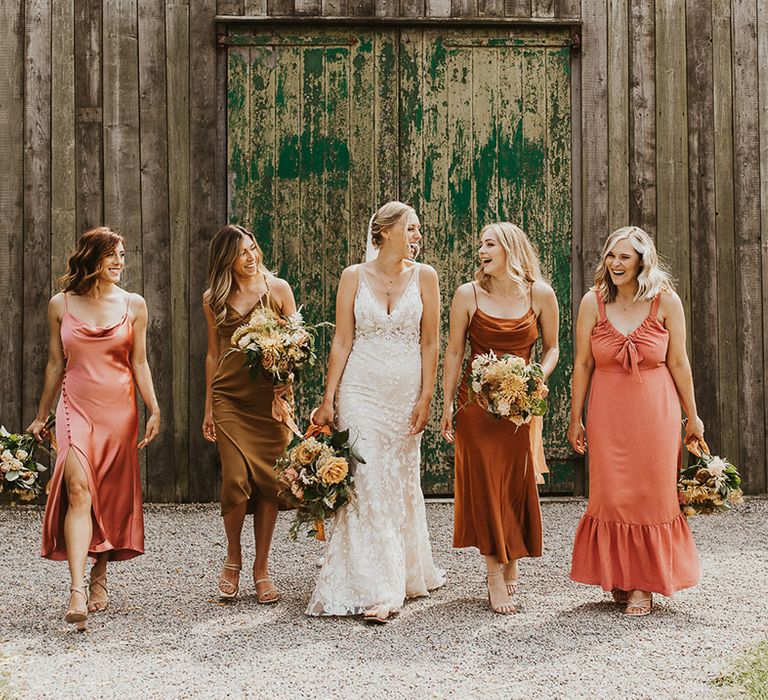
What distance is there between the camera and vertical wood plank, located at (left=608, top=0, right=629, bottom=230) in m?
8.38

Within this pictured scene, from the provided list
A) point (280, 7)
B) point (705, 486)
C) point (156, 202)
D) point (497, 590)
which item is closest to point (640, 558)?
point (705, 486)

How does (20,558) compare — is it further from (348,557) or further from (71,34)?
(71,34)

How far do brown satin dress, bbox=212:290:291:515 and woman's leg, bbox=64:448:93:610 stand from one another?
2.46 feet

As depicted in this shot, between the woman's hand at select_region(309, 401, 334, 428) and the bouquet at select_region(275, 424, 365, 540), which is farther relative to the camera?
the woman's hand at select_region(309, 401, 334, 428)

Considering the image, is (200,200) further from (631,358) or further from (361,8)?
(631,358)

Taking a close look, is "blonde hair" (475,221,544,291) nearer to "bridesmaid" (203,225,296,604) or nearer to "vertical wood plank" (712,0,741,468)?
"bridesmaid" (203,225,296,604)

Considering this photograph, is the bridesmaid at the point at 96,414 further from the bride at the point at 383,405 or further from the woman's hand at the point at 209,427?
the bride at the point at 383,405

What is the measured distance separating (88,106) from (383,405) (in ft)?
14.7

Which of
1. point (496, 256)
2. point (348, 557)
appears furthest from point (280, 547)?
point (496, 256)

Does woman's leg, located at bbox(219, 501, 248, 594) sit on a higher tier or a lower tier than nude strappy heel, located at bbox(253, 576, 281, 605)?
higher

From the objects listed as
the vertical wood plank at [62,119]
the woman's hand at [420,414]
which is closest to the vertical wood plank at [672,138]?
the woman's hand at [420,414]

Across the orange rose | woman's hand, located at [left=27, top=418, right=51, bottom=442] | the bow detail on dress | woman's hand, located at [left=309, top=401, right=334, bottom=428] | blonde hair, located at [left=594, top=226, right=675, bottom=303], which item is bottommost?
the orange rose

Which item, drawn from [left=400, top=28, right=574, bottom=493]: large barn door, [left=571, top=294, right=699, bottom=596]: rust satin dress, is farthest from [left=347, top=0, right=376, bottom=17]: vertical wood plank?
[left=571, top=294, right=699, bottom=596]: rust satin dress

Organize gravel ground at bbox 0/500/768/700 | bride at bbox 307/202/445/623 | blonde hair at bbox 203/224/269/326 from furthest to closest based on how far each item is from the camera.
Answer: blonde hair at bbox 203/224/269/326
bride at bbox 307/202/445/623
gravel ground at bbox 0/500/768/700
